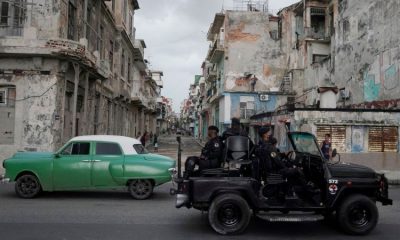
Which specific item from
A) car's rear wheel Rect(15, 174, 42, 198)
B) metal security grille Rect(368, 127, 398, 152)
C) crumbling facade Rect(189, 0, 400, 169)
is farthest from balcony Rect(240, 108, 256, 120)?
car's rear wheel Rect(15, 174, 42, 198)

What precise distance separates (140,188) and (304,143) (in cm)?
469

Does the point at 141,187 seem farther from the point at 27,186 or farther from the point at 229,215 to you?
the point at 229,215

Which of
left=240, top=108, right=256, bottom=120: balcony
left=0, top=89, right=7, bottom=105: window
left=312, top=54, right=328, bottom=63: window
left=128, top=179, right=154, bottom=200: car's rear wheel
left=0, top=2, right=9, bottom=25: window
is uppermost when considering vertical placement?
left=312, top=54, right=328, bottom=63: window

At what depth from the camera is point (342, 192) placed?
696 cm

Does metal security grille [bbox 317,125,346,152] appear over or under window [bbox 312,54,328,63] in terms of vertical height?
under

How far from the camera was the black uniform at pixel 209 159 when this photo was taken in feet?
24.6

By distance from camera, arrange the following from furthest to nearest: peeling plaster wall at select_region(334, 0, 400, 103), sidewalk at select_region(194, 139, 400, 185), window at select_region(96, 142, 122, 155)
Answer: peeling plaster wall at select_region(334, 0, 400, 103) < sidewalk at select_region(194, 139, 400, 185) < window at select_region(96, 142, 122, 155)

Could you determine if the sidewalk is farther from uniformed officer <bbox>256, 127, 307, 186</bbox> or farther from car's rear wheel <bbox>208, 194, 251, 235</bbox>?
car's rear wheel <bbox>208, 194, 251, 235</bbox>

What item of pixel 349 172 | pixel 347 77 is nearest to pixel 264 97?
pixel 347 77

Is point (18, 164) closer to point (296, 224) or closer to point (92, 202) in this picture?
point (92, 202)

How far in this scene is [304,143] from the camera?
7758mm

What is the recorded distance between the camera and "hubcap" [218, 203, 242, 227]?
22.6ft

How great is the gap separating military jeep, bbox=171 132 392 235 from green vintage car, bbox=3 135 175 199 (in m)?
3.40

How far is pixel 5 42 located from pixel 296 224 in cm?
1327
